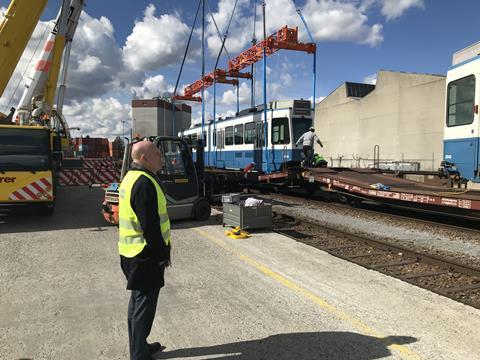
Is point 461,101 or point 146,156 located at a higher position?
point 461,101

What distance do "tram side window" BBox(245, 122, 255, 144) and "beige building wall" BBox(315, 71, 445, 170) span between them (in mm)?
21395

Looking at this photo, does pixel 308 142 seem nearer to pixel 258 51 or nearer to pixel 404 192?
pixel 404 192

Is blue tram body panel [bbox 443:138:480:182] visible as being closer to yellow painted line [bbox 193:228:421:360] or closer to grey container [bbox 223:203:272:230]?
grey container [bbox 223:203:272:230]

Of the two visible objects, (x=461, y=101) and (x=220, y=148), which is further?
(x=220, y=148)

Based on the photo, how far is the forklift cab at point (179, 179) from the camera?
9.35 meters

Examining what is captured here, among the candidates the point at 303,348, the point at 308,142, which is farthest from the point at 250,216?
the point at 308,142

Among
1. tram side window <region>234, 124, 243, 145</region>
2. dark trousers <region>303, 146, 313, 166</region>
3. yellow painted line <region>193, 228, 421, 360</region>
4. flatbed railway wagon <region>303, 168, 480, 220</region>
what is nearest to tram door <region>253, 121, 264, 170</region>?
tram side window <region>234, 124, 243, 145</region>

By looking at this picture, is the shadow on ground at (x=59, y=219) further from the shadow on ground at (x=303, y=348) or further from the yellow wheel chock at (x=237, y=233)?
the shadow on ground at (x=303, y=348)

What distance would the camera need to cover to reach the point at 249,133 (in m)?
18.1

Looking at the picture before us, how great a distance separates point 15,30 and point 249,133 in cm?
968

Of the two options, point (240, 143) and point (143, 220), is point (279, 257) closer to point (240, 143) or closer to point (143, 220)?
point (143, 220)

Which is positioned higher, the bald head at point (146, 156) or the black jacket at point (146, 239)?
the bald head at point (146, 156)

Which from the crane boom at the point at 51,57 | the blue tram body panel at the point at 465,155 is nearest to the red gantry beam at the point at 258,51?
the crane boom at the point at 51,57

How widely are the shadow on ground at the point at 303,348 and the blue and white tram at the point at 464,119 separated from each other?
7396 millimetres
